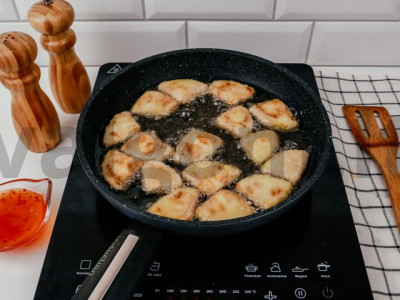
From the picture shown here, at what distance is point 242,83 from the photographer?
3.84ft

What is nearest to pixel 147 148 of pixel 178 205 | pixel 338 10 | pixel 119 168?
pixel 119 168

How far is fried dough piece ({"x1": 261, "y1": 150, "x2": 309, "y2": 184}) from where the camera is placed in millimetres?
938

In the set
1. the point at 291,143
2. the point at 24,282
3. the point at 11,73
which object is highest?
the point at 11,73

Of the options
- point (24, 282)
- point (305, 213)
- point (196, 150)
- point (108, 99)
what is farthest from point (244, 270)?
point (108, 99)

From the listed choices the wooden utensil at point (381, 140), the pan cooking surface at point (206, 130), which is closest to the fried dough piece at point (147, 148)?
the pan cooking surface at point (206, 130)

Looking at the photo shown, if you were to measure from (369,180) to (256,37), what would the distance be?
54 cm

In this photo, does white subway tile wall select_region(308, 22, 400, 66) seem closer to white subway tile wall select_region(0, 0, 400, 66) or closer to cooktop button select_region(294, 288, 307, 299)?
white subway tile wall select_region(0, 0, 400, 66)

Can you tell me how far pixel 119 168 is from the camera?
942 mm

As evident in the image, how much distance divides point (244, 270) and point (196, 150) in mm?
308

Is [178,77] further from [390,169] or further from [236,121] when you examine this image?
[390,169]

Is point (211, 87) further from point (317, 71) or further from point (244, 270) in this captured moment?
point (244, 270)

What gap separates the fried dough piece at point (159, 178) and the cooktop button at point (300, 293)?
0.33m

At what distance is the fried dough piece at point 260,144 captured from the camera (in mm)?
983

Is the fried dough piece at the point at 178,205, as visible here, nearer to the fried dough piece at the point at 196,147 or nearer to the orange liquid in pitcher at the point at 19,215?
the fried dough piece at the point at 196,147
